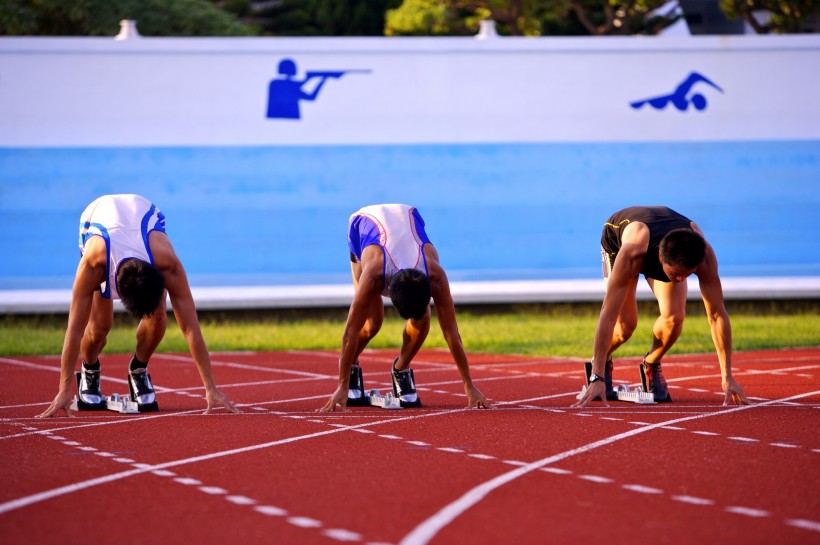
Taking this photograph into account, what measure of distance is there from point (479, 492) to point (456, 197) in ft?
38.2

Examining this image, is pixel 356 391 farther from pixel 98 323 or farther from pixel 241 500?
pixel 241 500

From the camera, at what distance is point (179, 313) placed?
7246mm

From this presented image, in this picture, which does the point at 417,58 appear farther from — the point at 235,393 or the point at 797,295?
the point at 235,393

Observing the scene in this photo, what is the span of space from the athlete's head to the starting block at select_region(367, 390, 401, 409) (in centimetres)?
211

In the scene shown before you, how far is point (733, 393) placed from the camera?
7.56 m

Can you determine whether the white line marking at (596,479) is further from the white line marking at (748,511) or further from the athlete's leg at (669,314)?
the athlete's leg at (669,314)

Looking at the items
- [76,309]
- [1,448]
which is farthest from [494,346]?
[1,448]

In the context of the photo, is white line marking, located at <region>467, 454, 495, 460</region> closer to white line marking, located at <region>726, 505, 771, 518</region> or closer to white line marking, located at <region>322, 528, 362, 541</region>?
white line marking, located at <region>726, 505, 771, 518</region>

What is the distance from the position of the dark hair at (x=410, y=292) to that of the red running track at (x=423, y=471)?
72 cm

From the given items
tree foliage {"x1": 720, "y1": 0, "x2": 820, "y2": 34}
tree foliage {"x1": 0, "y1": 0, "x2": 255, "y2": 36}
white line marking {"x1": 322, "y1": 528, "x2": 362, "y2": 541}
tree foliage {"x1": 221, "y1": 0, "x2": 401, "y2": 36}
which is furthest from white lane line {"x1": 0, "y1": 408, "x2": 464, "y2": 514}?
tree foliage {"x1": 221, "y1": 0, "x2": 401, "y2": 36}

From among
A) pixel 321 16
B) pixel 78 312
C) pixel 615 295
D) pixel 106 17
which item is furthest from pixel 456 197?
pixel 321 16

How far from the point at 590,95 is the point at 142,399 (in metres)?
10.5

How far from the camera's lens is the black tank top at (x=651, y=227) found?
7.49 metres

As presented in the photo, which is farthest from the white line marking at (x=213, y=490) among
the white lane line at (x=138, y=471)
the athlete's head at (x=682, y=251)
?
the athlete's head at (x=682, y=251)
